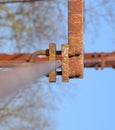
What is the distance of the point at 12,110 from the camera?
870 cm

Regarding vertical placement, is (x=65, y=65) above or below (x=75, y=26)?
below

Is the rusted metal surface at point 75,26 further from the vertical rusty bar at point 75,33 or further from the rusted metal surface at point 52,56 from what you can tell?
the rusted metal surface at point 52,56

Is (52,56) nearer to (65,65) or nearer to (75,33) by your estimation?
(65,65)

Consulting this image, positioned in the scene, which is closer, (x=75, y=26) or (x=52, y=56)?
(x=52, y=56)

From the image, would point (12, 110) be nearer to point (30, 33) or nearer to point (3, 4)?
point (30, 33)

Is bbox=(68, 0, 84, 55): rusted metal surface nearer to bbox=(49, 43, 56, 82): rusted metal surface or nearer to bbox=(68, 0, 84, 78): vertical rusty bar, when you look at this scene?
bbox=(68, 0, 84, 78): vertical rusty bar

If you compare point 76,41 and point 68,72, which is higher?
point 76,41

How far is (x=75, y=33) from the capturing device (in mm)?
2791

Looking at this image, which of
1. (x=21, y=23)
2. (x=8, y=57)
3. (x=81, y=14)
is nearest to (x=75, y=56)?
(x=81, y=14)

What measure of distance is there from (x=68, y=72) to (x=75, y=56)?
0.16 metres

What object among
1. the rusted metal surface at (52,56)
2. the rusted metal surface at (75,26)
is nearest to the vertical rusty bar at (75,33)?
the rusted metal surface at (75,26)

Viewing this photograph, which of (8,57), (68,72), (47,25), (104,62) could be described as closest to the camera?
(68,72)

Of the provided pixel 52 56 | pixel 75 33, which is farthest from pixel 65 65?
pixel 75 33

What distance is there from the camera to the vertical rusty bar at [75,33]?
9.02 ft
